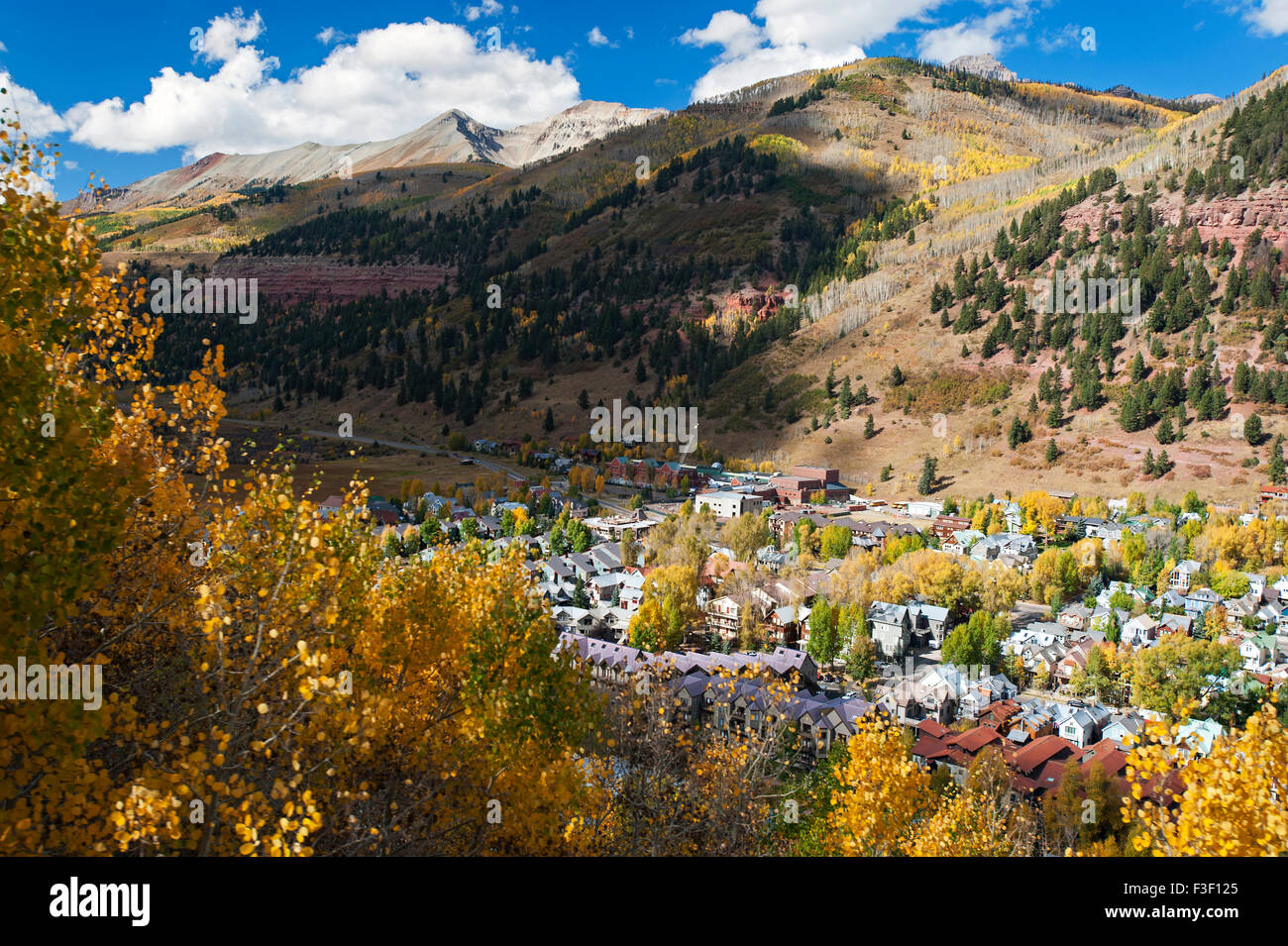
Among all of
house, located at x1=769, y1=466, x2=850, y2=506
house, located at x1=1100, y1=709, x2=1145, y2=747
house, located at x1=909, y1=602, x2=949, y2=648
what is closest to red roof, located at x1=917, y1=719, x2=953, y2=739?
house, located at x1=1100, y1=709, x2=1145, y2=747

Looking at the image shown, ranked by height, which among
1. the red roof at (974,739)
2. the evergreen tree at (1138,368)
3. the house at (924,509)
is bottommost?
the red roof at (974,739)

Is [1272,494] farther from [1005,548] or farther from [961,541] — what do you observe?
[961,541]

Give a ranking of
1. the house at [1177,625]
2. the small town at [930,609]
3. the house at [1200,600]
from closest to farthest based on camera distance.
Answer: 1. the small town at [930,609]
2. the house at [1177,625]
3. the house at [1200,600]

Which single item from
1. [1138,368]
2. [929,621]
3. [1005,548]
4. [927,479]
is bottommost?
[929,621]

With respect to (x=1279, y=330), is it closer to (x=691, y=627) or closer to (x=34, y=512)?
(x=691, y=627)

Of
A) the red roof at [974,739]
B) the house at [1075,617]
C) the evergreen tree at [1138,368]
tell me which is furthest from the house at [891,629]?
the evergreen tree at [1138,368]

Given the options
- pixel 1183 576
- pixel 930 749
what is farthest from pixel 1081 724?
pixel 1183 576

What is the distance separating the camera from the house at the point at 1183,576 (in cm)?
6794

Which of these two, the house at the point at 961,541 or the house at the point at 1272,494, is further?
the house at the point at 1272,494

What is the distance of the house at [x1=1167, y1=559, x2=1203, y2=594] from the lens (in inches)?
2675

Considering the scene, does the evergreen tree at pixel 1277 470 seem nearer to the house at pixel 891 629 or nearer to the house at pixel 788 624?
the house at pixel 891 629

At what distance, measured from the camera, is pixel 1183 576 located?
225 feet
